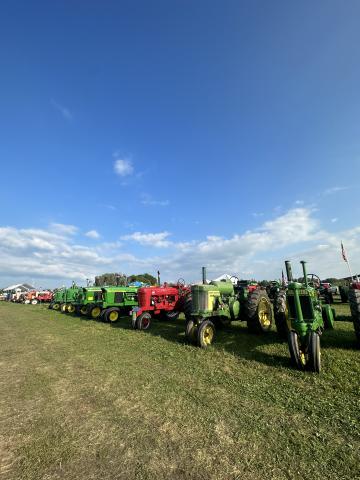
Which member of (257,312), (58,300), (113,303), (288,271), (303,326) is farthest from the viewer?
(58,300)

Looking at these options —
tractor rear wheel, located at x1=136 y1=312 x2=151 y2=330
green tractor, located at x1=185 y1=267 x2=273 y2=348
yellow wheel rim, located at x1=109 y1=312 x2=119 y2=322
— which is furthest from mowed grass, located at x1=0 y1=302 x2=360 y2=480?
yellow wheel rim, located at x1=109 y1=312 x2=119 y2=322

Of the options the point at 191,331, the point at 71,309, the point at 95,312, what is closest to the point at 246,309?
the point at 191,331

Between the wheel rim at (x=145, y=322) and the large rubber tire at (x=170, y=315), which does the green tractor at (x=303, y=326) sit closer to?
the wheel rim at (x=145, y=322)

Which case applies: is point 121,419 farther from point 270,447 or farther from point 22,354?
point 22,354

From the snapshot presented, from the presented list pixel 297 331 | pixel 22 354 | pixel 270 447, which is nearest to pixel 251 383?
pixel 297 331

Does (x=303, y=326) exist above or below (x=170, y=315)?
below

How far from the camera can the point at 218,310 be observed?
28.3 ft

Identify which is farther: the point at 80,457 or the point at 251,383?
the point at 251,383

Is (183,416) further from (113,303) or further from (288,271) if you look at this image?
(113,303)

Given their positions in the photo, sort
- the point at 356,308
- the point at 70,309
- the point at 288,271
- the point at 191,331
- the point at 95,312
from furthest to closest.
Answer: the point at 70,309 → the point at 95,312 → the point at 191,331 → the point at 288,271 → the point at 356,308

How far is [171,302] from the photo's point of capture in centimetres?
1371

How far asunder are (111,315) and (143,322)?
3.81m

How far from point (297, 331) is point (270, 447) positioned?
9.46ft

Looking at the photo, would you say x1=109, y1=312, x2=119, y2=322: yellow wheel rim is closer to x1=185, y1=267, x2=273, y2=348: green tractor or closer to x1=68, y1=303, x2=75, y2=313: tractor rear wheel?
x1=185, y1=267, x2=273, y2=348: green tractor
